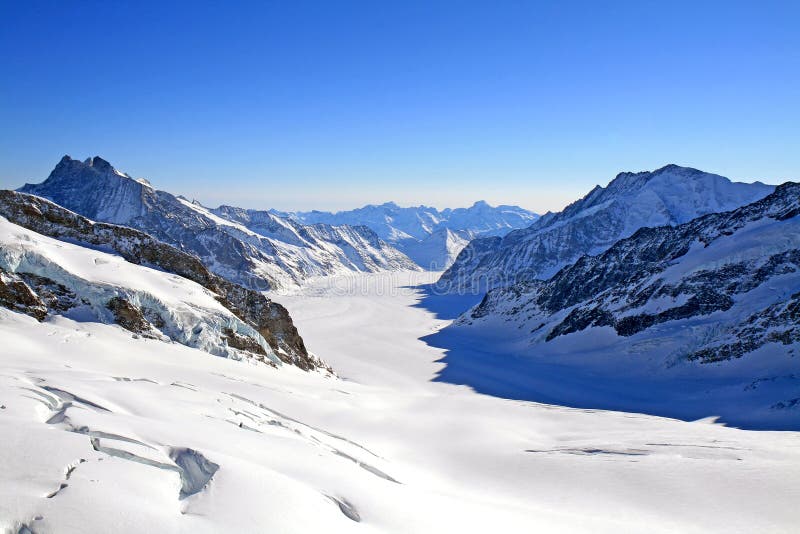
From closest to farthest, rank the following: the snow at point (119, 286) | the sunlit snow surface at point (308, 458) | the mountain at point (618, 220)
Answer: the sunlit snow surface at point (308, 458), the snow at point (119, 286), the mountain at point (618, 220)

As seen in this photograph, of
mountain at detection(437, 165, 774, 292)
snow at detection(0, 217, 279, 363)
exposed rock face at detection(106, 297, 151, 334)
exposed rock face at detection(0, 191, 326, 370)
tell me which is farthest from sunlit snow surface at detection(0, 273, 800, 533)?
mountain at detection(437, 165, 774, 292)

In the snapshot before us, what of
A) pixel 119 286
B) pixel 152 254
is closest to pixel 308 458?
pixel 119 286

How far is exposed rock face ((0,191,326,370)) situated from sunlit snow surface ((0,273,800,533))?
845 cm


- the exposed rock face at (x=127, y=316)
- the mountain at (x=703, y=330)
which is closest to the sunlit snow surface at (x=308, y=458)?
the exposed rock face at (x=127, y=316)

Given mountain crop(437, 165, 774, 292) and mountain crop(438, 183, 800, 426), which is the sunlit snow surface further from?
mountain crop(437, 165, 774, 292)

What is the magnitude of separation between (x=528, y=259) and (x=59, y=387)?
185097 millimetres

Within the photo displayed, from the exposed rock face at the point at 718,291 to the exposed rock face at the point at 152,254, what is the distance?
39.4 meters

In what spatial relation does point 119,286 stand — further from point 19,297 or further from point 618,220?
point 618,220

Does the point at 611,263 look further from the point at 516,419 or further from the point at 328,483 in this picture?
the point at 328,483

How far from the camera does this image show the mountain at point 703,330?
127ft

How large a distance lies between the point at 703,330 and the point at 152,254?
172ft

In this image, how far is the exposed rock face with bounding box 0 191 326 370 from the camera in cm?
3141

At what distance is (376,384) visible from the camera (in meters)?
47.5

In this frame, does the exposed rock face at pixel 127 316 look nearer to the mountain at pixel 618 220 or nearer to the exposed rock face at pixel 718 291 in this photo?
the exposed rock face at pixel 718 291
